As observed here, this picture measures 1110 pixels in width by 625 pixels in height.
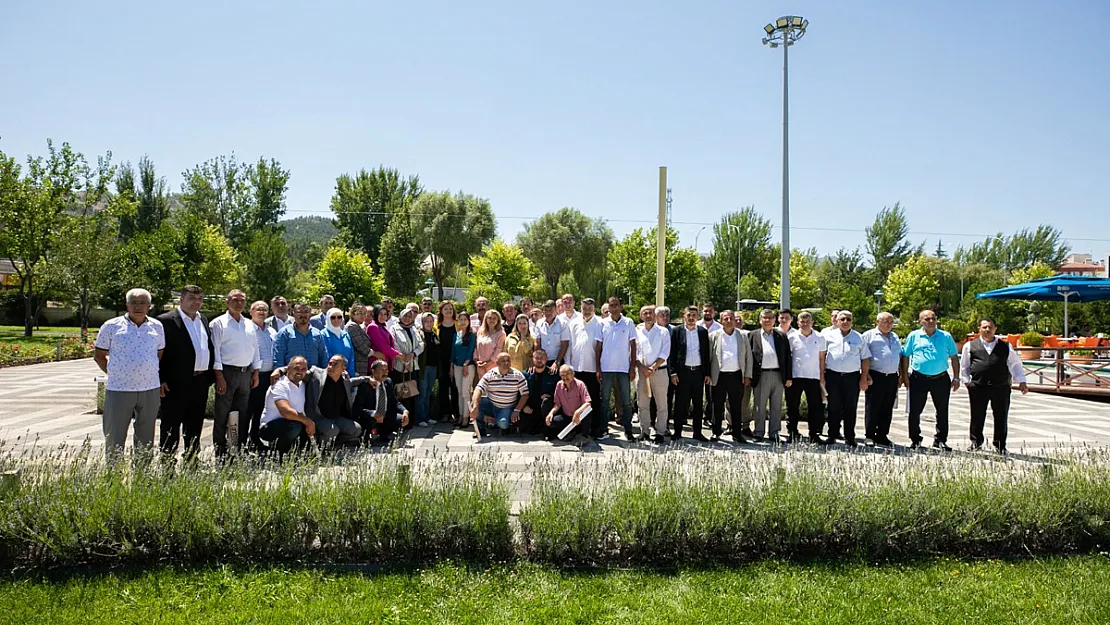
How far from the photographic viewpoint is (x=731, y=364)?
8984 mm

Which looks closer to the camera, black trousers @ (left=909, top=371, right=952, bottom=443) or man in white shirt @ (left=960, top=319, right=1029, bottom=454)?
man in white shirt @ (left=960, top=319, right=1029, bottom=454)

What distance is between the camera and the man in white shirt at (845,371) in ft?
28.9

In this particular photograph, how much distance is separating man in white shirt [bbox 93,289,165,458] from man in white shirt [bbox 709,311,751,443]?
6.53 meters

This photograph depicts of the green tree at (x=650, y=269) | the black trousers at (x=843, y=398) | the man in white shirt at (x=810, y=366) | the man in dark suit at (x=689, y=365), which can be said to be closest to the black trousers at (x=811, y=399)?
the man in white shirt at (x=810, y=366)

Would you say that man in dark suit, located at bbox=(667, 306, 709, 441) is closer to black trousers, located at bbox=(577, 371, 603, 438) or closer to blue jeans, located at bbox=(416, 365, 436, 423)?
black trousers, located at bbox=(577, 371, 603, 438)

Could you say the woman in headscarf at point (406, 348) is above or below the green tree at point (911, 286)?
below

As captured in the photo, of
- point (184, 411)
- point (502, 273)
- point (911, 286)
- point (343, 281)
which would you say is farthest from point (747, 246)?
point (184, 411)

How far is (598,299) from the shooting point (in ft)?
180

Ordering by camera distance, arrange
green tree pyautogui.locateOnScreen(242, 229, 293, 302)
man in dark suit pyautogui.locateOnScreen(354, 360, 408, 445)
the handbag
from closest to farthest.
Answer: man in dark suit pyautogui.locateOnScreen(354, 360, 408, 445), the handbag, green tree pyautogui.locateOnScreen(242, 229, 293, 302)

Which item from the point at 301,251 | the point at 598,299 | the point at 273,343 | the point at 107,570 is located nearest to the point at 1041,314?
the point at 598,299

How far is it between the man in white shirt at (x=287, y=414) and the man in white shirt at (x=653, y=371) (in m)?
4.21

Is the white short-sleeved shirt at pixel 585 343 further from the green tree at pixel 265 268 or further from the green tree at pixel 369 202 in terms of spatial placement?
the green tree at pixel 369 202

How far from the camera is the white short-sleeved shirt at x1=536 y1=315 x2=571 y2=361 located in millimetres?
9781

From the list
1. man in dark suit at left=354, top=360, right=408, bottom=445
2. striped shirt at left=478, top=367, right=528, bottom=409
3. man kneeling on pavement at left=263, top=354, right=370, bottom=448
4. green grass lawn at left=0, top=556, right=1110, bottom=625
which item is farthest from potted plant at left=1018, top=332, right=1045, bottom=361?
man kneeling on pavement at left=263, top=354, right=370, bottom=448
